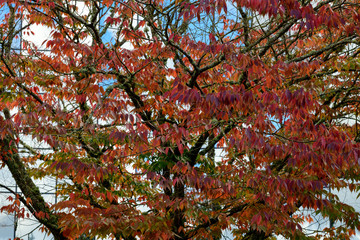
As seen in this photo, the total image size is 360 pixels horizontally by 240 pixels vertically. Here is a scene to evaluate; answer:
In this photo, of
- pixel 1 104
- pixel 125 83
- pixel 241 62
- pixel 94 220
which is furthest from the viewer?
pixel 1 104

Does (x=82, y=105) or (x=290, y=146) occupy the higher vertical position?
(x=82, y=105)

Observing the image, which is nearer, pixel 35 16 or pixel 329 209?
pixel 329 209

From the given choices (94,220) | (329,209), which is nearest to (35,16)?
(94,220)

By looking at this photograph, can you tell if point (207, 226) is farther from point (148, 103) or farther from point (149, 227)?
point (148, 103)

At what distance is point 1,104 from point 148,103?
263 cm

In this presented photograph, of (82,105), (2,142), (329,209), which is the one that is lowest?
(329,209)

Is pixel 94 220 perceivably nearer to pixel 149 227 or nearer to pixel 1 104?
pixel 149 227

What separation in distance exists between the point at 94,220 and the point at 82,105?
263 centimetres

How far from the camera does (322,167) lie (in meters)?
5.20

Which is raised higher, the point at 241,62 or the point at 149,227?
the point at 241,62

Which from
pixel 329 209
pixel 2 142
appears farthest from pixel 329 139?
pixel 2 142

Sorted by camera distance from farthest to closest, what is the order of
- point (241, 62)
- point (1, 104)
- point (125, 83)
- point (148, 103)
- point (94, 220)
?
point (1, 104)
point (148, 103)
point (125, 83)
point (94, 220)
point (241, 62)

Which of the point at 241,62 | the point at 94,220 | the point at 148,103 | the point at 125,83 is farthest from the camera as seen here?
the point at 148,103

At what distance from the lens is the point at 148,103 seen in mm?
6477
